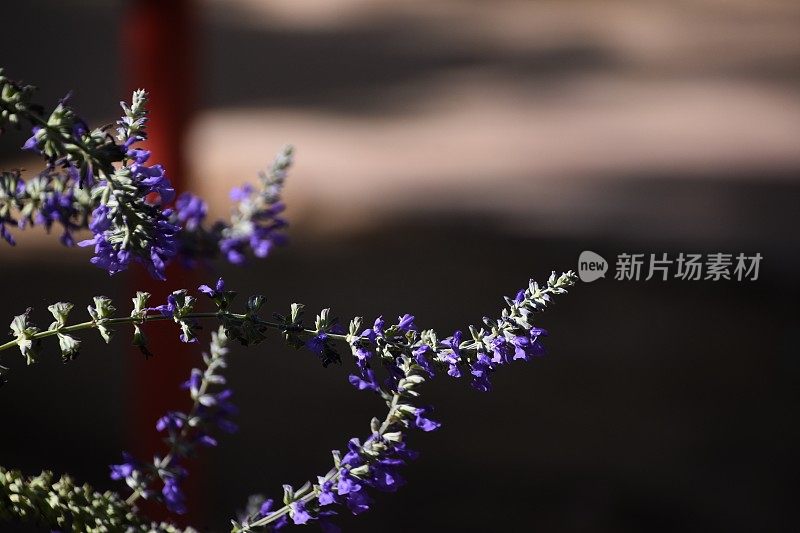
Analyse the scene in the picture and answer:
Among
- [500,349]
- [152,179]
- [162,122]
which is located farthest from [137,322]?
[162,122]

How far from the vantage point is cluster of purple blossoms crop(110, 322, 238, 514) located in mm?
442

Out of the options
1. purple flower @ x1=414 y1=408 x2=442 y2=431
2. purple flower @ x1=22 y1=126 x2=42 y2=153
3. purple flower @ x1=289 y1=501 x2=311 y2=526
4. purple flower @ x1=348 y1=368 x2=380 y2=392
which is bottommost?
purple flower @ x1=289 y1=501 x2=311 y2=526

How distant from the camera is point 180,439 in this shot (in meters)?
0.47

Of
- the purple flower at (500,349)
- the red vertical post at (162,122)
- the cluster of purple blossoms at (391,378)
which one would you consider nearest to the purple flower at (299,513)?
the cluster of purple blossoms at (391,378)

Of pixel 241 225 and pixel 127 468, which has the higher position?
pixel 241 225

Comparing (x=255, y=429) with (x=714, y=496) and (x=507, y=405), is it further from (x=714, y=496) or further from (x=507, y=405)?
(x=714, y=496)

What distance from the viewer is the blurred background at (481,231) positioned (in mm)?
1776

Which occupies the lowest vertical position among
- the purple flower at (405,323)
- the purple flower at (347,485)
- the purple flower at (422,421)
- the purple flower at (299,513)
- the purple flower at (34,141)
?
the purple flower at (299,513)

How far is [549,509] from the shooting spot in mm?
1746

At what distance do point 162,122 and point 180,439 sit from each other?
0.86 metres

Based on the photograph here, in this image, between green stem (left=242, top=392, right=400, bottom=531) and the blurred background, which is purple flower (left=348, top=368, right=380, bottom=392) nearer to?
green stem (left=242, top=392, right=400, bottom=531)

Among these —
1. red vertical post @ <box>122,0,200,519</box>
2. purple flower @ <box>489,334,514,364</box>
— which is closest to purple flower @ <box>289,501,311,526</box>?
purple flower @ <box>489,334,514,364</box>

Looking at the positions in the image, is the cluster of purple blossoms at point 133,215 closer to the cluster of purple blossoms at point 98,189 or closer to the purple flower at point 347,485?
the cluster of purple blossoms at point 98,189

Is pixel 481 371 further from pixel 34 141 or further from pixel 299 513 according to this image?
pixel 34 141
